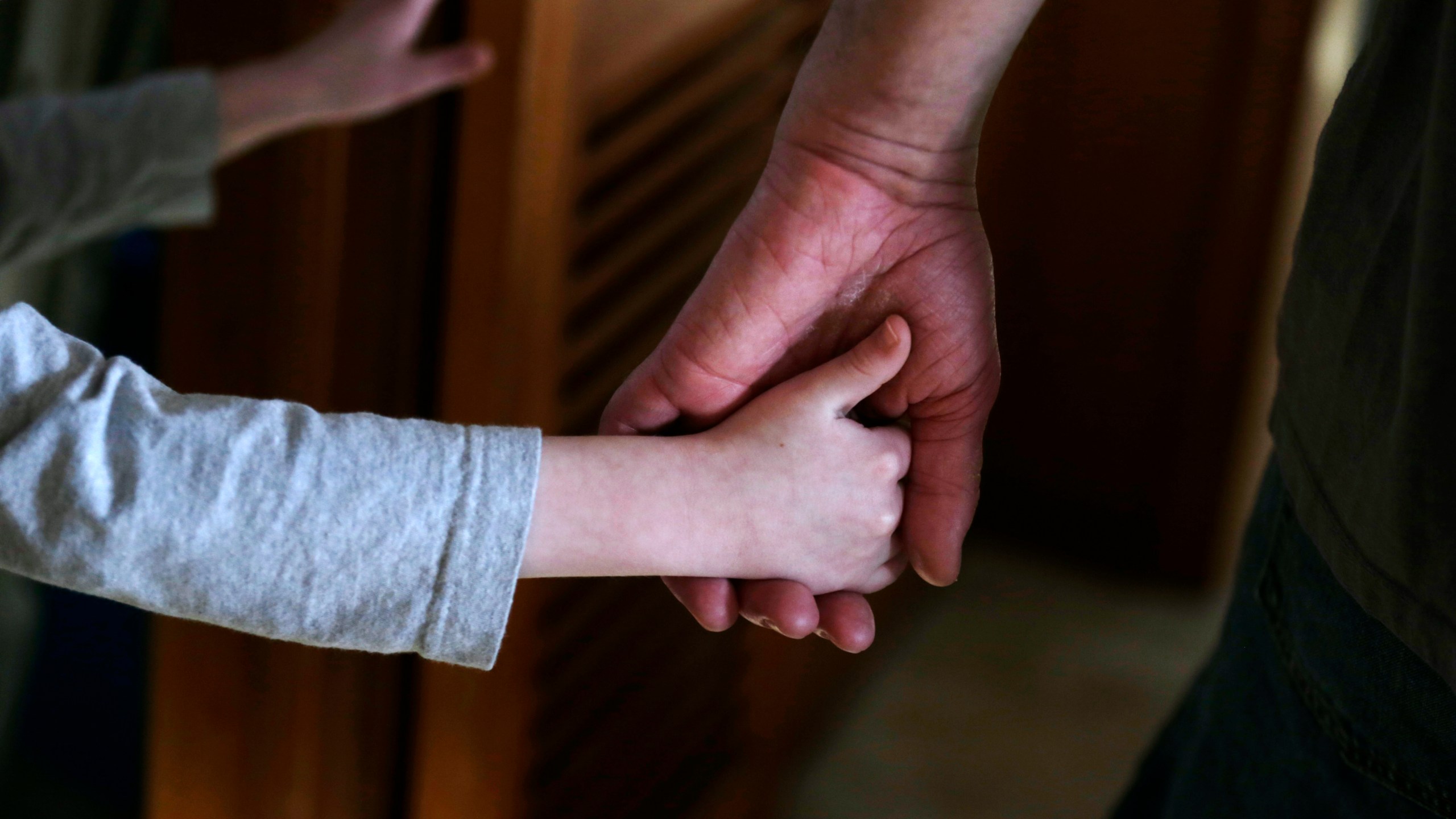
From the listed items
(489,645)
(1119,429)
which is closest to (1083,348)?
(1119,429)

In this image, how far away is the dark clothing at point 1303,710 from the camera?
0.46 metres

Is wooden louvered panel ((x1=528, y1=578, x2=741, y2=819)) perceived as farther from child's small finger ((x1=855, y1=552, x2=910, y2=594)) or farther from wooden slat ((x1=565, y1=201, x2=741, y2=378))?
child's small finger ((x1=855, y1=552, x2=910, y2=594))

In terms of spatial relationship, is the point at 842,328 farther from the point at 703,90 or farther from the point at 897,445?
the point at 703,90

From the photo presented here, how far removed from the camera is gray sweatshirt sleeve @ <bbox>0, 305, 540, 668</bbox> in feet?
1.49

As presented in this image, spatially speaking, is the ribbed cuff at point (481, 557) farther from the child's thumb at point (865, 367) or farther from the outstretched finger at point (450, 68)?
the outstretched finger at point (450, 68)

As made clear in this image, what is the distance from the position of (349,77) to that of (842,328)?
448 millimetres

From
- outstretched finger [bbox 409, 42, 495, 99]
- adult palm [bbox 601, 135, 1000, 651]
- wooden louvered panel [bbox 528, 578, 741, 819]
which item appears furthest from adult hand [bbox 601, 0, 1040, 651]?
wooden louvered panel [bbox 528, 578, 741, 819]

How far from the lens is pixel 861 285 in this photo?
0.58 m

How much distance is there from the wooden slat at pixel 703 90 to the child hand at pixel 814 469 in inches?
16.2

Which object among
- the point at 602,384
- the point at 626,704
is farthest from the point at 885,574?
the point at 626,704

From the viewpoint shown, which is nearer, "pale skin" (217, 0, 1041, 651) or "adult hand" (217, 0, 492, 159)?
"pale skin" (217, 0, 1041, 651)

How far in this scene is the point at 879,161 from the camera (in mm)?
555

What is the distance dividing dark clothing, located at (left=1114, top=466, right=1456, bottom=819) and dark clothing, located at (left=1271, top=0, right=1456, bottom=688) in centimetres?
3

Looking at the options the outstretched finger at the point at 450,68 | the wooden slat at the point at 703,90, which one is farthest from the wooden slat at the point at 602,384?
the outstretched finger at the point at 450,68
